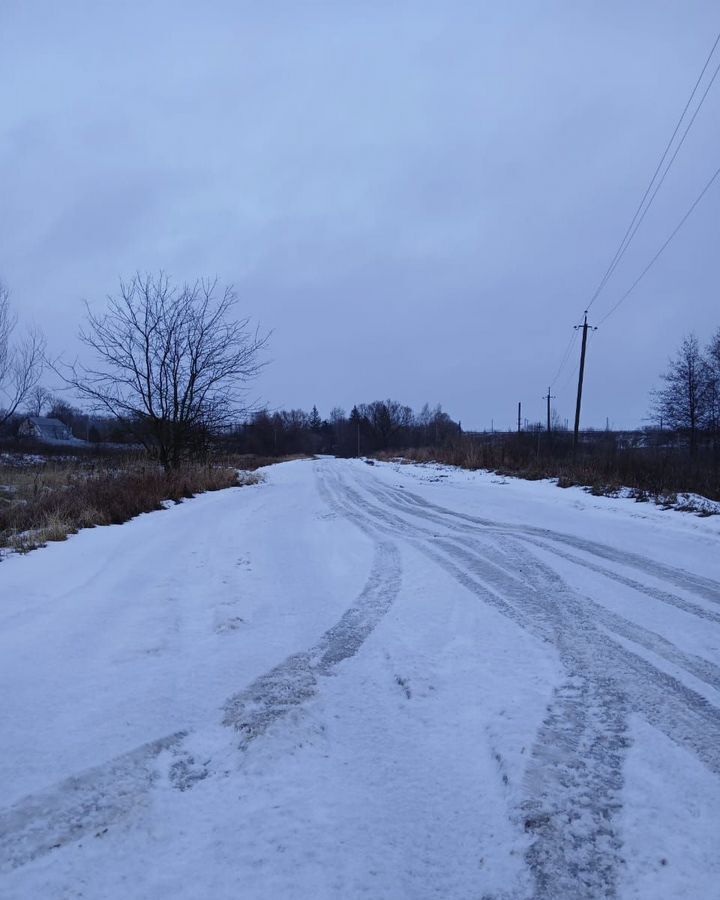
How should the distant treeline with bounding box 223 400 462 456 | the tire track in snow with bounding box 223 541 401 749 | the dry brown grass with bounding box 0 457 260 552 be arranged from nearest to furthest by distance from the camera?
1. the tire track in snow with bounding box 223 541 401 749
2. the dry brown grass with bounding box 0 457 260 552
3. the distant treeline with bounding box 223 400 462 456

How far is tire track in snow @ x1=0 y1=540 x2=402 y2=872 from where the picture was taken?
67.8 inches

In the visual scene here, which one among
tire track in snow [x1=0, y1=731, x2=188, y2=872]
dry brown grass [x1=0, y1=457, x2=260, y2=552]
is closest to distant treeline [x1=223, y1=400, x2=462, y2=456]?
dry brown grass [x1=0, y1=457, x2=260, y2=552]

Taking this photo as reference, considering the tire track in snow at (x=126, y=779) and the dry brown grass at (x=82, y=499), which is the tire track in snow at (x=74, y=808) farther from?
the dry brown grass at (x=82, y=499)

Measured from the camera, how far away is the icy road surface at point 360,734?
1617mm

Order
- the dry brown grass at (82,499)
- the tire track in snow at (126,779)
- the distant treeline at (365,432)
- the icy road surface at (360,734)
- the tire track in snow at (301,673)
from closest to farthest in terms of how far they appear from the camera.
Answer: the icy road surface at (360,734) → the tire track in snow at (126,779) → the tire track in snow at (301,673) → the dry brown grass at (82,499) → the distant treeline at (365,432)

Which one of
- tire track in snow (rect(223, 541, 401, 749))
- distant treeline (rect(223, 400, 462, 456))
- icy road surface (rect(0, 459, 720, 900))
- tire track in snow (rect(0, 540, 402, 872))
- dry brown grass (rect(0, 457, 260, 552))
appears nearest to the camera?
icy road surface (rect(0, 459, 720, 900))

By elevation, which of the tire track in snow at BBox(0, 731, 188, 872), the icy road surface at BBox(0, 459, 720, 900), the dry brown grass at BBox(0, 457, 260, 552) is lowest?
the tire track in snow at BBox(0, 731, 188, 872)

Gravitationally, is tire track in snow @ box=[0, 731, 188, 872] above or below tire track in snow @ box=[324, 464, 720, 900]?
below

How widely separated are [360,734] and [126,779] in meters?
0.96

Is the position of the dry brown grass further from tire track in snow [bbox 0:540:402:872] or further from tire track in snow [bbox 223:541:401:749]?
tire track in snow [bbox 0:540:402:872]

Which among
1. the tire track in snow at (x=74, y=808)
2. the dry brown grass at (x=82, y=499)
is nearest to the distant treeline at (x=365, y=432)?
the dry brown grass at (x=82, y=499)

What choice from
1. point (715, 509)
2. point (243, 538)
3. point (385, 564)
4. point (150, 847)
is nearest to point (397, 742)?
point (150, 847)

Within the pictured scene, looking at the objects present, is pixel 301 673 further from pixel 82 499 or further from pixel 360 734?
pixel 82 499

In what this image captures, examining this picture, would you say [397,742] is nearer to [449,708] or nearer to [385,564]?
[449,708]
